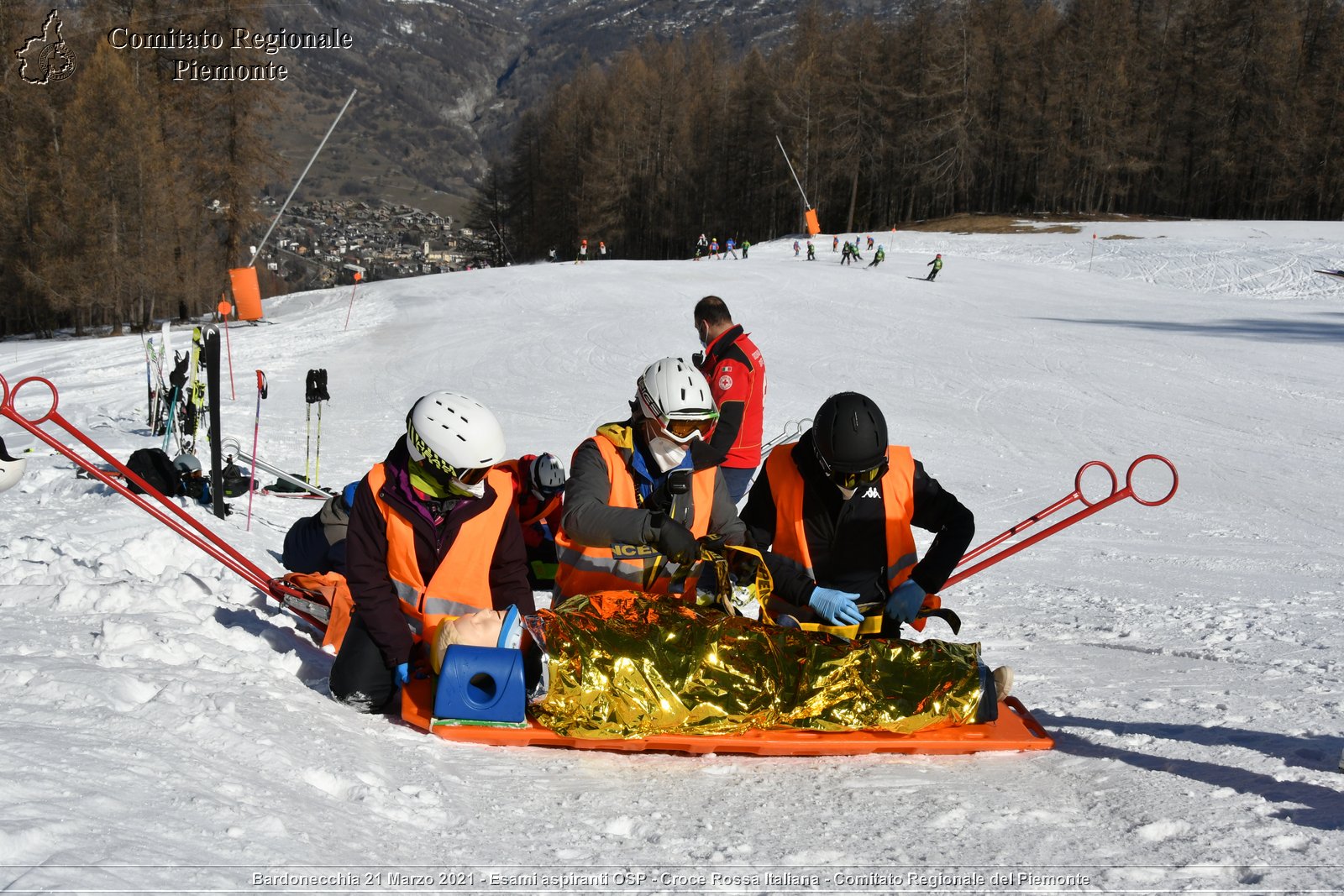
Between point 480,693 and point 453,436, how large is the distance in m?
1.00

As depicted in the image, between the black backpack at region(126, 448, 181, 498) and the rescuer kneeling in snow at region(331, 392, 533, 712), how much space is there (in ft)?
14.3

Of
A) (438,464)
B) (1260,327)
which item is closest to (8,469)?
(438,464)

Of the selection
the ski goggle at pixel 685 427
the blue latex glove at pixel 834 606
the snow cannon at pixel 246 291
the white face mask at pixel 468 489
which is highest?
the snow cannon at pixel 246 291

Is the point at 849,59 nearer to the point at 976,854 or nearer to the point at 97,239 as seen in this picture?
the point at 97,239

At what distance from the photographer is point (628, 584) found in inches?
177

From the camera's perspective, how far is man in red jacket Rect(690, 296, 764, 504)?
18.2ft

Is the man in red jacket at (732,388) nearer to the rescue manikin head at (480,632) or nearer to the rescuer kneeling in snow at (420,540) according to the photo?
the rescuer kneeling in snow at (420,540)

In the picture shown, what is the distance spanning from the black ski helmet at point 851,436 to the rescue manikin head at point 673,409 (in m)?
0.53

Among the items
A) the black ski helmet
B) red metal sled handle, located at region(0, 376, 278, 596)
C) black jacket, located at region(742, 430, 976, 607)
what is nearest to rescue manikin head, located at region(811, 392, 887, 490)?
the black ski helmet

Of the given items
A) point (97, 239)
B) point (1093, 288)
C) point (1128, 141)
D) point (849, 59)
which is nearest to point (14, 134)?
point (97, 239)

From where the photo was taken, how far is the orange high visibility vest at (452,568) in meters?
4.09

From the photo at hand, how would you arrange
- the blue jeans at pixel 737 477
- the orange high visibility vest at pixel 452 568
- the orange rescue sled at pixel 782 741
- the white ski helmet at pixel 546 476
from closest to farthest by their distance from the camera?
1. the orange rescue sled at pixel 782 741
2. the orange high visibility vest at pixel 452 568
3. the white ski helmet at pixel 546 476
4. the blue jeans at pixel 737 477

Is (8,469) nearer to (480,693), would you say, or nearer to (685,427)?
(480,693)

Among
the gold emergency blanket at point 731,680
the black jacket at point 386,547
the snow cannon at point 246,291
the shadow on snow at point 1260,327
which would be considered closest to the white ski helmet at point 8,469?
the black jacket at point 386,547
